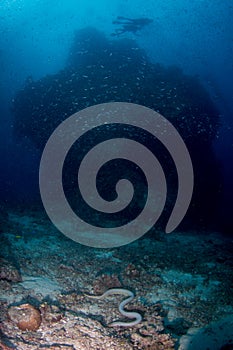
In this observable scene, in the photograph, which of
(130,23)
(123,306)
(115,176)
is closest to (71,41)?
(130,23)

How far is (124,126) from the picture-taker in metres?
14.7

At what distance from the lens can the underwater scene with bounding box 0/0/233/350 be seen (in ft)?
14.0

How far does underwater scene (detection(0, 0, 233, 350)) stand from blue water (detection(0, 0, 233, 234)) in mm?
101

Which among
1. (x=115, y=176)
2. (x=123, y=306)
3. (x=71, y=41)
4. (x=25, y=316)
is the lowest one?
(x=123, y=306)

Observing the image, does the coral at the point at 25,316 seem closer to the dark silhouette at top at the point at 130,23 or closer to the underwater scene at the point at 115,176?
the underwater scene at the point at 115,176

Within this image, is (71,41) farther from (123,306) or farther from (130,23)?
(123,306)

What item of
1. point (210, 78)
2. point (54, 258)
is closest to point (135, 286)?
point (54, 258)

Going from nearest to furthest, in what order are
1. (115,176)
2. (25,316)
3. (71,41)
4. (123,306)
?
(25,316) < (123,306) < (115,176) < (71,41)

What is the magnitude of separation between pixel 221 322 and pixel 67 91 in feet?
46.7

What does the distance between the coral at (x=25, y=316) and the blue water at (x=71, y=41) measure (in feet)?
36.9

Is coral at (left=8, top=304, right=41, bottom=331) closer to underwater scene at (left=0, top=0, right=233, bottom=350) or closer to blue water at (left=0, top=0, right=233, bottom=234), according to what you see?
underwater scene at (left=0, top=0, right=233, bottom=350)

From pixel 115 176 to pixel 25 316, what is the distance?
373 inches

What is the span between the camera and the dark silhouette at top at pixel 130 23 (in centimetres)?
1852

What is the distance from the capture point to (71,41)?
1856 centimetres
